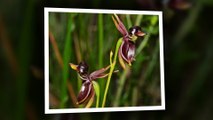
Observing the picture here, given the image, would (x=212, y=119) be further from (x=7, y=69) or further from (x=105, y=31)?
(x=7, y=69)

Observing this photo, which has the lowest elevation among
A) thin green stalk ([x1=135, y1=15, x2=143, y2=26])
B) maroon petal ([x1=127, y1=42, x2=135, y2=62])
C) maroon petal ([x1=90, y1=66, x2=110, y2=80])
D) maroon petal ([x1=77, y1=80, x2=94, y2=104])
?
maroon petal ([x1=77, y1=80, x2=94, y2=104])

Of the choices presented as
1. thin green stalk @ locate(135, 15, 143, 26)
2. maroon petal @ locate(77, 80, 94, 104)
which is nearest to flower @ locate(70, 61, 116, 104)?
maroon petal @ locate(77, 80, 94, 104)

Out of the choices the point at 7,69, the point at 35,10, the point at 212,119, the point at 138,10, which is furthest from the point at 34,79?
the point at 212,119

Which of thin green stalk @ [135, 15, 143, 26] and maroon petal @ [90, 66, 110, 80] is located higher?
thin green stalk @ [135, 15, 143, 26]

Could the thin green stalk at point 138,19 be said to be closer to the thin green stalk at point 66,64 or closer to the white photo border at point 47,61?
the white photo border at point 47,61

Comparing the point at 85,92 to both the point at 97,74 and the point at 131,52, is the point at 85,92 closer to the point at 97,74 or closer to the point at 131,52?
the point at 97,74

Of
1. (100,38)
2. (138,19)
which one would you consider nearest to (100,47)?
(100,38)

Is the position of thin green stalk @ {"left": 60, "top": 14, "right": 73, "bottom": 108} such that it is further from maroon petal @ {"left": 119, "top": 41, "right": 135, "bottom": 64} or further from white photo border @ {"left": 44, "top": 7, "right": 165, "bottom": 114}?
maroon petal @ {"left": 119, "top": 41, "right": 135, "bottom": 64}
